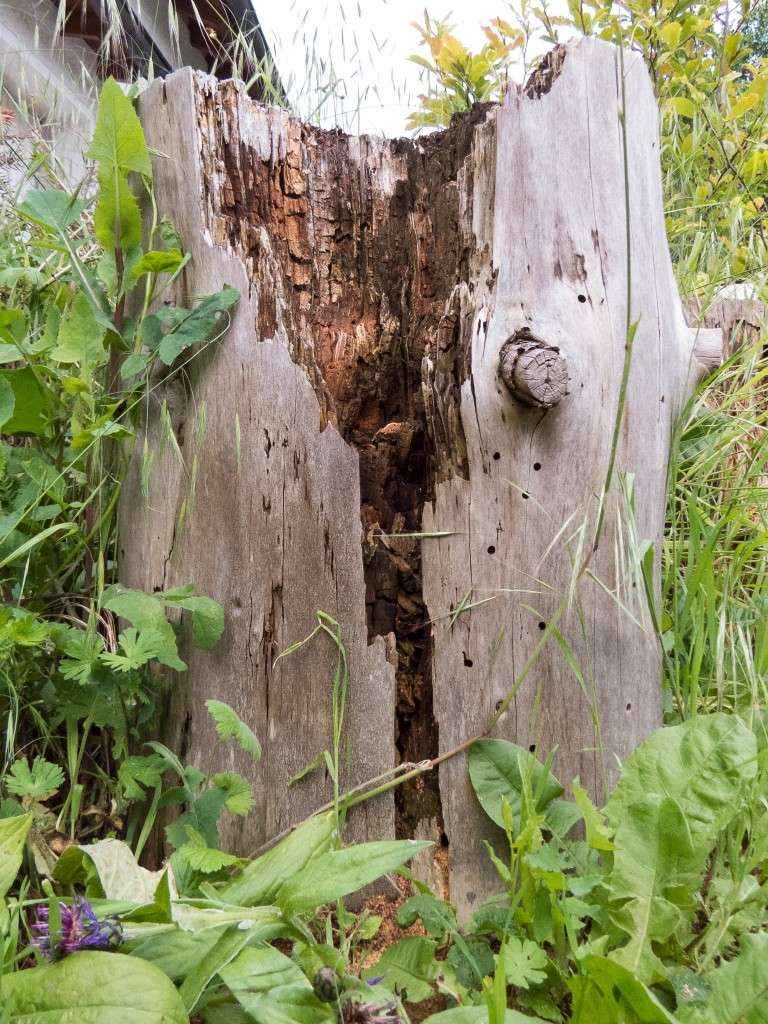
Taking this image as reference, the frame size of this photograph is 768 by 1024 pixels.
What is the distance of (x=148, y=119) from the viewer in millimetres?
1739

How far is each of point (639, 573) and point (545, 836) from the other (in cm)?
57

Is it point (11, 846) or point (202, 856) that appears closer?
point (11, 846)

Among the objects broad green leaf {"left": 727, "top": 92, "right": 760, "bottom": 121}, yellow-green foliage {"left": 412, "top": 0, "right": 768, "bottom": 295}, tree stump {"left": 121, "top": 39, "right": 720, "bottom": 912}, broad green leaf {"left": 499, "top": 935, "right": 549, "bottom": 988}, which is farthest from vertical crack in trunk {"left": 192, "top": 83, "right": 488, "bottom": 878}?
broad green leaf {"left": 727, "top": 92, "right": 760, "bottom": 121}

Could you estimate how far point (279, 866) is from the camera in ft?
4.11

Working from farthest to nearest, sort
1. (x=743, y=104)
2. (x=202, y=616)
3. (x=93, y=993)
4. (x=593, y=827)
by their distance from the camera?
1. (x=743, y=104)
2. (x=202, y=616)
3. (x=593, y=827)
4. (x=93, y=993)

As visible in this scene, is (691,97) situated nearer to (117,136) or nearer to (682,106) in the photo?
(682,106)


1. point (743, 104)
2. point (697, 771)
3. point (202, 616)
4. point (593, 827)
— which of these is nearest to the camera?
point (593, 827)

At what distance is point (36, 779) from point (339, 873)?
640mm

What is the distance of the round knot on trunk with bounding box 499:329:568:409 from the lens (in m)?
1.51

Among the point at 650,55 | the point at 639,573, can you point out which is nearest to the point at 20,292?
the point at 639,573

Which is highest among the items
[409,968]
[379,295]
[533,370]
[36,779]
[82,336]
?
[379,295]

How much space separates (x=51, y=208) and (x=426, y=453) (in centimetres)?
101

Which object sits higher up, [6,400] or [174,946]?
[6,400]

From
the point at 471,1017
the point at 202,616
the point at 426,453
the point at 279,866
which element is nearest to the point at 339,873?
the point at 279,866
